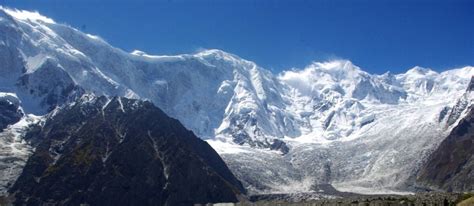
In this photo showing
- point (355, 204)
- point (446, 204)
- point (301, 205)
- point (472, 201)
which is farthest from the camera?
point (301, 205)

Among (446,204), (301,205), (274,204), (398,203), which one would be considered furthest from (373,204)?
(274,204)

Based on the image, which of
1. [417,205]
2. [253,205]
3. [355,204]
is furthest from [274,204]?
[417,205]

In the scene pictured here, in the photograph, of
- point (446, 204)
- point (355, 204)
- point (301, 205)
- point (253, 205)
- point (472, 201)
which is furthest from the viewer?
point (253, 205)

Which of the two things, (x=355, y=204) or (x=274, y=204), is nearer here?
(x=355, y=204)

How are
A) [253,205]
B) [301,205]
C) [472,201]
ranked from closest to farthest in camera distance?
1. [472,201]
2. [301,205]
3. [253,205]

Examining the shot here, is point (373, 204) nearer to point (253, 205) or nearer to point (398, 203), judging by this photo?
point (398, 203)

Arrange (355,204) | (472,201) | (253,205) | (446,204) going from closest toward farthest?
(472,201)
(446,204)
(355,204)
(253,205)

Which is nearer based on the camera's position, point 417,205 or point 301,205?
point 417,205

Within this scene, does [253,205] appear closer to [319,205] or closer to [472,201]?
[319,205]

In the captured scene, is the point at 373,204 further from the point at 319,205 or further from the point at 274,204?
the point at 274,204
